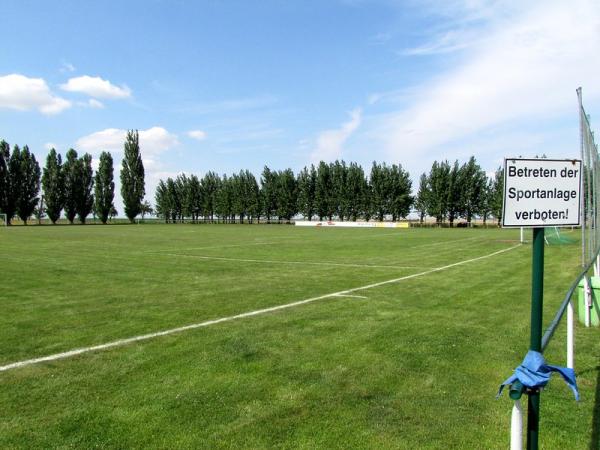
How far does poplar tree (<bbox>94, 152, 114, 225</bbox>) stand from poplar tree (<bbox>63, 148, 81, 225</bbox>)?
3.53 meters

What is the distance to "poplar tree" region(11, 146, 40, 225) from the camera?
80438 mm

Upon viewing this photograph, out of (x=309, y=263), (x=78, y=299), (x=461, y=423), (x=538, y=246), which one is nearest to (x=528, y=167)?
(x=538, y=246)

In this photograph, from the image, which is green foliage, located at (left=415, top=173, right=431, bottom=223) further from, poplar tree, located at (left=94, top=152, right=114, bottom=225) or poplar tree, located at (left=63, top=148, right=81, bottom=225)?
poplar tree, located at (left=63, top=148, right=81, bottom=225)

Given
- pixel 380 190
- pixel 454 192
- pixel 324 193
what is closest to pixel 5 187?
pixel 324 193

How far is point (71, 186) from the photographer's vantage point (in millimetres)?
87750

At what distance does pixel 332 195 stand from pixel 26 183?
199 ft

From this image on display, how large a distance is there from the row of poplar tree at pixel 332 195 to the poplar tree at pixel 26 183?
1487 inches

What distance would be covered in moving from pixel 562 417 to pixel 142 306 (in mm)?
7330

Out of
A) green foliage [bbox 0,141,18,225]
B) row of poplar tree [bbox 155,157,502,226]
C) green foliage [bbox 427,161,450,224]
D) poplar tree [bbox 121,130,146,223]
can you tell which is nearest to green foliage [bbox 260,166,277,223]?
row of poplar tree [bbox 155,157,502,226]

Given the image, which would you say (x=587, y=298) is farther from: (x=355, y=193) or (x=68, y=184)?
(x=68, y=184)

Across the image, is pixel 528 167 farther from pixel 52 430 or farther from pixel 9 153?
pixel 9 153

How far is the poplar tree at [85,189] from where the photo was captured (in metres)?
89.0

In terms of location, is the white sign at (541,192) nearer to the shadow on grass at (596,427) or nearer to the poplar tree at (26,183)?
the shadow on grass at (596,427)

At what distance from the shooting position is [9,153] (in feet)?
266
